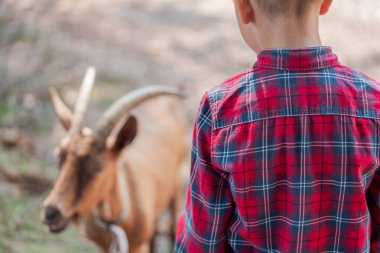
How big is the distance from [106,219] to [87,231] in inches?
7.3

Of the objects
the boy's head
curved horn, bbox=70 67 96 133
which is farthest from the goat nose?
the boy's head

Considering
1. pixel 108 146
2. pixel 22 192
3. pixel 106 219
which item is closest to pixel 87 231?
pixel 106 219

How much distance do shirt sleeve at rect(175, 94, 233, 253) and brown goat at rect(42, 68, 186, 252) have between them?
2007 millimetres

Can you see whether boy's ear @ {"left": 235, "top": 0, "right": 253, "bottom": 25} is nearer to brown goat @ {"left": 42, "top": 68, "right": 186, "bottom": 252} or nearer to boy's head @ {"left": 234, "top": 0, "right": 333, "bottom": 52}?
boy's head @ {"left": 234, "top": 0, "right": 333, "bottom": 52}

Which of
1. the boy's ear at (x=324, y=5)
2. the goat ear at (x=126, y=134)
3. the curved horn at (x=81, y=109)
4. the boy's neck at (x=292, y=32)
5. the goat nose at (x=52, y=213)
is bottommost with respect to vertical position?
the goat nose at (x=52, y=213)

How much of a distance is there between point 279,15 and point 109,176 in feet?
8.38

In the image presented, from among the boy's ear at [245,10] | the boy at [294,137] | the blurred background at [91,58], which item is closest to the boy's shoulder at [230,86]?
the boy at [294,137]

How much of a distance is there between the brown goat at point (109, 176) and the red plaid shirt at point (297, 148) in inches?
85.9

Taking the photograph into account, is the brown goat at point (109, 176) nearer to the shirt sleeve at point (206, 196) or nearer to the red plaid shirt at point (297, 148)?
the shirt sleeve at point (206, 196)

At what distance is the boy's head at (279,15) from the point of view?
1.56 m

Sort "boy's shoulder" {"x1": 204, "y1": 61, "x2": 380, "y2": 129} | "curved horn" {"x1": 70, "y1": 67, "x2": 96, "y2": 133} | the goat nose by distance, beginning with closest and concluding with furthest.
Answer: "boy's shoulder" {"x1": 204, "y1": 61, "x2": 380, "y2": 129} < the goat nose < "curved horn" {"x1": 70, "y1": 67, "x2": 96, "y2": 133}

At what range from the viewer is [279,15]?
5.14 feet

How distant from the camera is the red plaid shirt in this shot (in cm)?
154

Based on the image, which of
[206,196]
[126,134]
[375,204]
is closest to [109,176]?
[126,134]
